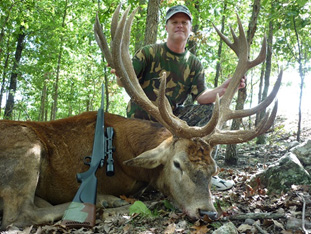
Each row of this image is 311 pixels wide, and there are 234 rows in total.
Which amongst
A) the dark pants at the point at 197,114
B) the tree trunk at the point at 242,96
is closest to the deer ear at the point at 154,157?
the dark pants at the point at 197,114

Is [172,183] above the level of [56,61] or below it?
below

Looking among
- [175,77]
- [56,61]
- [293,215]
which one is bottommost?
[293,215]

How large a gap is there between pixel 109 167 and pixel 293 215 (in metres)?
2.25

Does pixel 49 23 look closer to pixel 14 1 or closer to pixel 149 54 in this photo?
pixel 14 1

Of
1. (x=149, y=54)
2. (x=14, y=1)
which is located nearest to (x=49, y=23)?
(x=14, y=1)

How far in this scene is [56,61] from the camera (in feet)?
52.5

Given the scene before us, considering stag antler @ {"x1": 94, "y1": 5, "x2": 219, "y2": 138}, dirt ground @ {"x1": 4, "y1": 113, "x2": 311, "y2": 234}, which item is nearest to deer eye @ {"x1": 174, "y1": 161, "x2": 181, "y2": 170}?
stag antler @ {"x1": 94, "y1": 5, "x2": 219, "y2": 138}

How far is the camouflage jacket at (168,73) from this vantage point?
19.1 ft

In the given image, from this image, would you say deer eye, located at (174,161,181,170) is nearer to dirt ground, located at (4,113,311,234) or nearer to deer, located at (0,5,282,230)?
deer, located at (0,5,282,230)

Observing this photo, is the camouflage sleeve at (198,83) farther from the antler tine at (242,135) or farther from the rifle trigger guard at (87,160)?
the rifle trigger guard at (87,160)

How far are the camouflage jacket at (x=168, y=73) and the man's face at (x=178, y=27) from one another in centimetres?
28

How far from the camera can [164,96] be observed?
151 inches

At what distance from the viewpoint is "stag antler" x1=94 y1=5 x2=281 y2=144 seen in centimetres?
392

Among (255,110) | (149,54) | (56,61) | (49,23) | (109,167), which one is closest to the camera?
(109,167)
